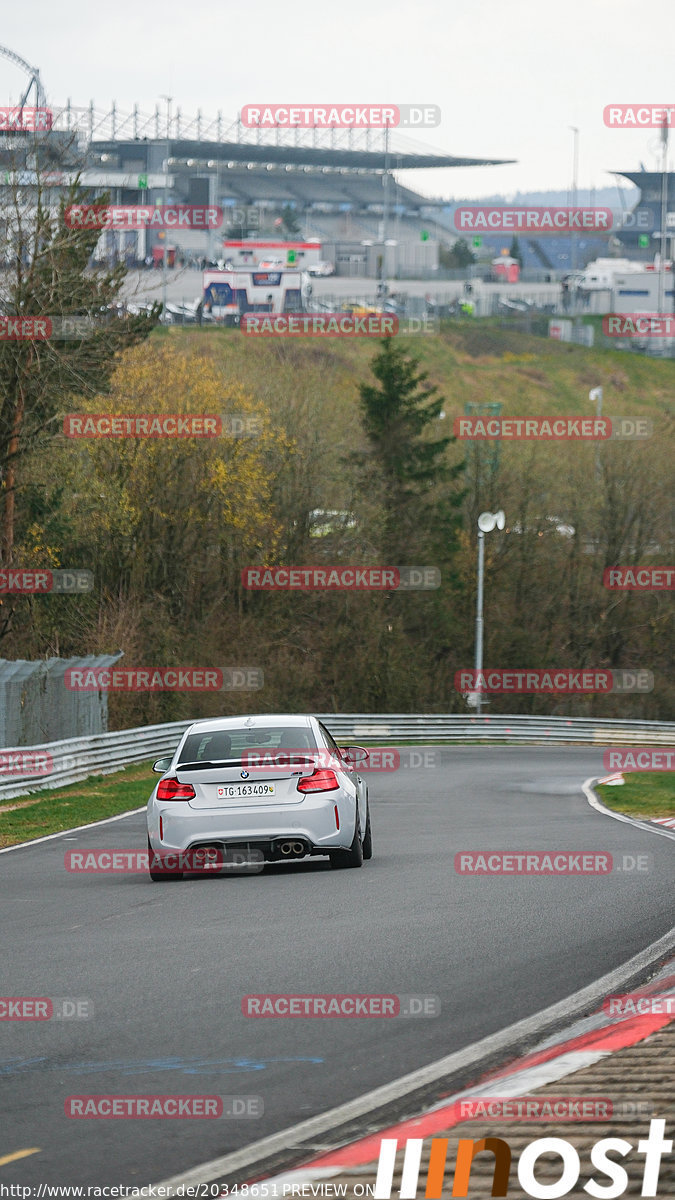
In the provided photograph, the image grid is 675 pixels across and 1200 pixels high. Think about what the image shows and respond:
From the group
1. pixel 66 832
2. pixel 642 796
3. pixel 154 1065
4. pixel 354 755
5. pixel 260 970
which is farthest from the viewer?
pixel 642 796

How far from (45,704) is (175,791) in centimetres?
1599

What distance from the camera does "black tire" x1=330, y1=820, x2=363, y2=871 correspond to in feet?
45.4

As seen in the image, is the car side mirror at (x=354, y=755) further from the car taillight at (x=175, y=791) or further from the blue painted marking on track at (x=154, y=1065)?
the blue painted marking on track at (x=154, y=1065)

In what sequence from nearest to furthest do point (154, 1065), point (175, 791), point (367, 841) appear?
1. point (154, 1065)
2. point (175, 791)
3. point (367, 841)

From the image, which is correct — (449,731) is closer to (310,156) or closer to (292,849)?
(292,849)

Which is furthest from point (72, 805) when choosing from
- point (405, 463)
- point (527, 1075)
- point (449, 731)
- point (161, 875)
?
point (405, 463)

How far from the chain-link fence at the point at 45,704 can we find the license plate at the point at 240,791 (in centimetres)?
1309

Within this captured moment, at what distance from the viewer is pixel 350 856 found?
13.9 meters

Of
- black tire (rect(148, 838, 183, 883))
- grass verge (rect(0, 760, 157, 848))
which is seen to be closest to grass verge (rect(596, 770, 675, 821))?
grass verge (rect(0, 760, 157, 848))

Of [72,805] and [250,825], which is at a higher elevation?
[250,825]

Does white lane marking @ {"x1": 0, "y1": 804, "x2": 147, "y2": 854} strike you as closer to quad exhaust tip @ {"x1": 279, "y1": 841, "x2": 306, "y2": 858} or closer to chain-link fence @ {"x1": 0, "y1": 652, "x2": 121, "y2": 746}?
chain-link fence @ {"x1": 0, "y1": 652, "x2": 121, "y2": 746}

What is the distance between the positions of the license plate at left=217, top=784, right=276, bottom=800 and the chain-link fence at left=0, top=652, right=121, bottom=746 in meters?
13.1

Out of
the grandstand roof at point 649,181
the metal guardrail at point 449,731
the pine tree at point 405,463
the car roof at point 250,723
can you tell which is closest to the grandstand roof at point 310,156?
the grandstand roof at point 649,181

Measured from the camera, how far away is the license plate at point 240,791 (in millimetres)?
13352
